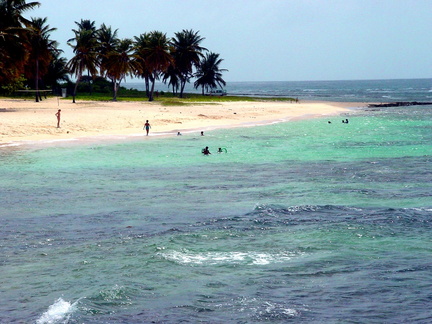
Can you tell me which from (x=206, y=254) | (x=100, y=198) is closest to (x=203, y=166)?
(x=100, y=198)

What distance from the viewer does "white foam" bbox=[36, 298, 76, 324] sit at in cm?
890

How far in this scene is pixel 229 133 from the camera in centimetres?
4109

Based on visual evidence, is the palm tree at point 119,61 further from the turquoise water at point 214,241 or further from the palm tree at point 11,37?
the turquoise water at point 214,241

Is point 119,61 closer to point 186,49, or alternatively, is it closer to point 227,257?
point 186,49

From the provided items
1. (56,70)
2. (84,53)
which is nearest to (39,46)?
(84,53)

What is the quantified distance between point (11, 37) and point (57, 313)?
131ft

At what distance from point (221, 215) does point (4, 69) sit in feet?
115

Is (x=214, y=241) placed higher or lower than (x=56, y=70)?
lower

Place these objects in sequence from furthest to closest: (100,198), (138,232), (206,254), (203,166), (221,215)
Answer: (203,166) → (100,198) → (221,215) → (138,232) → (206,254)

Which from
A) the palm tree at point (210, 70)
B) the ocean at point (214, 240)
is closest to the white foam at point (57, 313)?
the ocean at point (214, 240)

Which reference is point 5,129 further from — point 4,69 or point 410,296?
point 410,296

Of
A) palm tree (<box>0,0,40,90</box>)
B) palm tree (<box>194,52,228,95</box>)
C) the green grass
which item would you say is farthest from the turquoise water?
palm tree (<box>194,52,228,95</box>)

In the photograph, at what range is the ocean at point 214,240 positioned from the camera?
959 cm

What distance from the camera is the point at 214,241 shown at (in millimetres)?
13258
